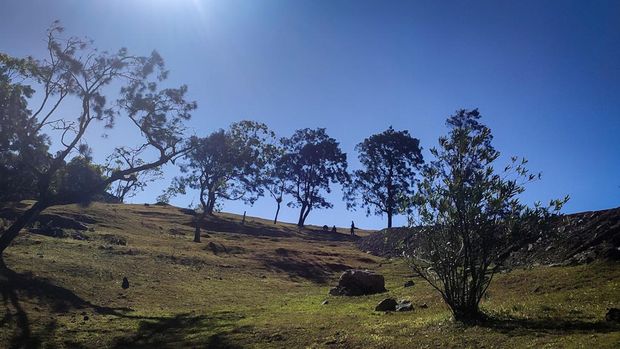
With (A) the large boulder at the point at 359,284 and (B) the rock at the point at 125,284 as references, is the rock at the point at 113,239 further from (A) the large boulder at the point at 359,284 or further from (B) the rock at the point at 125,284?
(A) the large boulder at the point at 359,284

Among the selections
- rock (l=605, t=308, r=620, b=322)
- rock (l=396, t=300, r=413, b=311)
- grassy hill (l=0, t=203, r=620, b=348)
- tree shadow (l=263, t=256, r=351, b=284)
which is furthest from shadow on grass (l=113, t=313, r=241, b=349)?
tree shadow (l=263, t=256, r=351, b=284)

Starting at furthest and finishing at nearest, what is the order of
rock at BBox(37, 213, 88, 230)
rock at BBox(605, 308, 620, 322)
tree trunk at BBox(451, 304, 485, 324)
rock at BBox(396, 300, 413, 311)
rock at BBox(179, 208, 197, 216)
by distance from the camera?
rock at BBox(179, 208, 197, 216) < rock at BBox(37, 213, 88, 230) < rock at BBox(396, 300, 413, 311) < tree trunk at BBox(451, 304, 485, 324) < rock at BBox(605, 308, 620, 322)

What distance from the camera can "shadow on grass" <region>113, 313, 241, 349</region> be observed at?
47.4 ft

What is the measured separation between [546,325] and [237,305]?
13.4 meters

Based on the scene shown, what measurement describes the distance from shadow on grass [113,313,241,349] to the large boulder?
24.3 ft

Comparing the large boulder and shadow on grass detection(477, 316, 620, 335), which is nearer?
shadow on grass detection(477, 316, 620, 335)

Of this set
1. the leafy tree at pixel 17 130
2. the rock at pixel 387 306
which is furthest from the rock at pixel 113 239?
the rock at pixel 387 306

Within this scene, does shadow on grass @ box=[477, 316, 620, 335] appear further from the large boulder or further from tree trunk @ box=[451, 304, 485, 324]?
the large boulder

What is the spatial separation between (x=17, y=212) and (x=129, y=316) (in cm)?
2863

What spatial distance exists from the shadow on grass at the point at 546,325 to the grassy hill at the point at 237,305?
1.0 inches

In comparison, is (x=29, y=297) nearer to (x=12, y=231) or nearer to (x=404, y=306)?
(x=12, y=231)

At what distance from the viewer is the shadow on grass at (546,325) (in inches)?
441

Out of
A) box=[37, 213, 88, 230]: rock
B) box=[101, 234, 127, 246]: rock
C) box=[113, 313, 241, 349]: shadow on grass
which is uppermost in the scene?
box=[37, 213, 88, 230]: rock

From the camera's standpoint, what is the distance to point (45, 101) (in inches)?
1099
